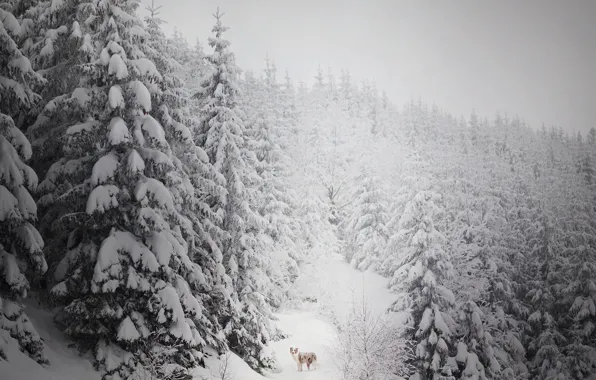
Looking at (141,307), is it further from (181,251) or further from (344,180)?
(344,180)

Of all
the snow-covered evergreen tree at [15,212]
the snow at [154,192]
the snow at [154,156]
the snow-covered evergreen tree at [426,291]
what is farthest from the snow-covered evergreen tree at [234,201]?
the snow-covered evergreen tree at [15,212]

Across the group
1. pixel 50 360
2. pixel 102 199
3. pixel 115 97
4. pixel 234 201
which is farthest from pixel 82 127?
pixel 234 201

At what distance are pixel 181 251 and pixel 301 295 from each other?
2472 centimetres

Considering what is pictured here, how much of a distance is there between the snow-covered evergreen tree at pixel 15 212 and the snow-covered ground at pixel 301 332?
0.57 metres

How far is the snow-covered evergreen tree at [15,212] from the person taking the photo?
9555mm

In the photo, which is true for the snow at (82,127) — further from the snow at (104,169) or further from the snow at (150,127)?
the snow at (150,127)

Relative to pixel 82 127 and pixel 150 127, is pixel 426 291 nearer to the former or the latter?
pixel 150 127

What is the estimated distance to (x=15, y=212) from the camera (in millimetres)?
9531

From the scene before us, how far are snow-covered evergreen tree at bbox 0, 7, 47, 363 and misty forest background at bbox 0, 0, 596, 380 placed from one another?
48 millimetres

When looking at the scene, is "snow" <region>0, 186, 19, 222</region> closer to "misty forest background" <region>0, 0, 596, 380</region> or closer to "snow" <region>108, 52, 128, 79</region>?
"misty forest background" <region>0, 0, 596, 380</region>

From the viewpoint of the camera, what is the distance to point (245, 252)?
21172 mm

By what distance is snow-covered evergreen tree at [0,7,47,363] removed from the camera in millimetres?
9555

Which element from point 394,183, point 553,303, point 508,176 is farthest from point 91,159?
point 508,176

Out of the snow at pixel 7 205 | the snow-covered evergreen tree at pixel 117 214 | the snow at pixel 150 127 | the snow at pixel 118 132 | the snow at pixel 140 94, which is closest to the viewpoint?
the snow at pixel 7 205
